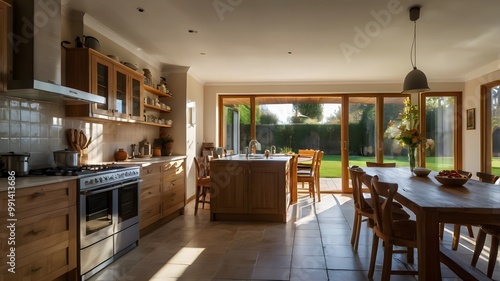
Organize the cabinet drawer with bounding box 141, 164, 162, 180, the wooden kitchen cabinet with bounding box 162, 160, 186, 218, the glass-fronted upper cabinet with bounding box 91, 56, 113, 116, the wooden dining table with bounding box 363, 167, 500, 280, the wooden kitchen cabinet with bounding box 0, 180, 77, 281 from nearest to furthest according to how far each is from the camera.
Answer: the wooden dining table with bounding box 363, 167, 500, 280
the wooden kitchen cabinet with bounding box 0, 180, 77, 281
the glass-fronted upper cabinet with bounding box 91, 56, 113, 116
the cabinet drawer with bounding box 141, 164, 162, 180
the wooden kitchen cabinet with bounding box 162, 160, 186, 218

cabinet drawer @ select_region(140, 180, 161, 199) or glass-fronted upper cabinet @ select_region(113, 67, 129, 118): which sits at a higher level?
glass-fronted upper cabinet @ select_region(113, 67, 129, 118)

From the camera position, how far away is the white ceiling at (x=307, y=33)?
113 inches

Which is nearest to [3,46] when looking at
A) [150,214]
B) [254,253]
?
[150,214]

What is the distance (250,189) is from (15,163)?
269 centimetres

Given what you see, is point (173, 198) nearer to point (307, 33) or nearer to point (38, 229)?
point (38, 229)

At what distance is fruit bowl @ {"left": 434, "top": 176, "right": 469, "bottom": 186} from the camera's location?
254cm

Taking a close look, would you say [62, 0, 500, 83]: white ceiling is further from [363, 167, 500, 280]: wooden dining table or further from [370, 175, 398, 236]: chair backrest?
[363, 167, 500, 280]: wooden dining table

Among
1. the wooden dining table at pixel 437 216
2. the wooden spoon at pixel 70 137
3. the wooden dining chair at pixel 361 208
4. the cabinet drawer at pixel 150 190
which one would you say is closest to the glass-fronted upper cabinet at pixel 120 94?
the wooden spoon at pixel 70 137

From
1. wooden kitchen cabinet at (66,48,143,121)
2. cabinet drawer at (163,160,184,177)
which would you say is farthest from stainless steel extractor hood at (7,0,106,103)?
cabinet drawer at (163,160,184,177)

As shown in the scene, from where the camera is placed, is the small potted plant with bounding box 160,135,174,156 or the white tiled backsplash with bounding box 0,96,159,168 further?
the small potted plant with bounding box 160,135,174,156

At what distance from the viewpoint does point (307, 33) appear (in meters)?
3.57

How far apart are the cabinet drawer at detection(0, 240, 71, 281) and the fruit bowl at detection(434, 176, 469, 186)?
3.16 m

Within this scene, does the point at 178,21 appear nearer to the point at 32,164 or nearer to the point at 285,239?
the point at 32,164

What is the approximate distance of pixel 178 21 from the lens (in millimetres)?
3227
